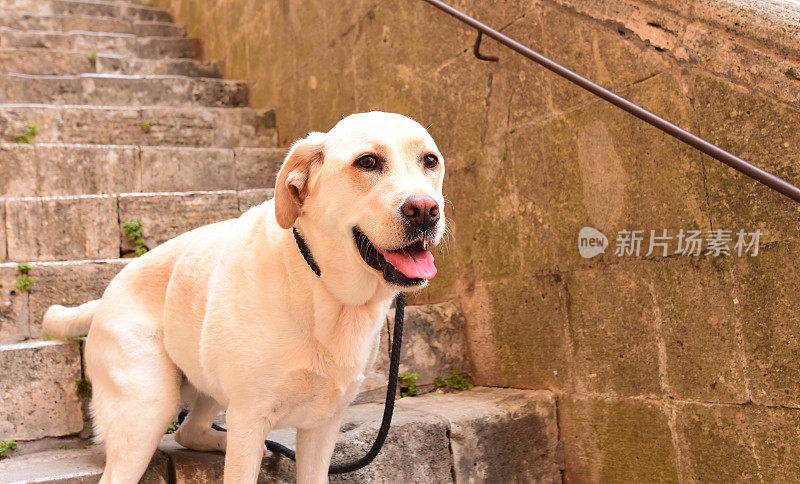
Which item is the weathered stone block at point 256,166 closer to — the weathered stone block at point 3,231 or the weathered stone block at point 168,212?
the weathered stone block at point 168,212

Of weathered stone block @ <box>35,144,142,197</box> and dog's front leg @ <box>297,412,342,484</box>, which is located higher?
weathered stone block @ <box>35,144,142,197</box>

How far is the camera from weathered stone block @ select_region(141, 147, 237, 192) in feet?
15.1

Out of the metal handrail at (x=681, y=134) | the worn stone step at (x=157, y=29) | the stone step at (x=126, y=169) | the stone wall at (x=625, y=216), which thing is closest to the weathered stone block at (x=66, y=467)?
Answer: the stone step at (x=126, y=169)

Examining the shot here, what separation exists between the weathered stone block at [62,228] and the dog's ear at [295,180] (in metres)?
2.27

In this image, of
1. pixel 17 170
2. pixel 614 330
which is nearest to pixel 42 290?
pixel 17 170

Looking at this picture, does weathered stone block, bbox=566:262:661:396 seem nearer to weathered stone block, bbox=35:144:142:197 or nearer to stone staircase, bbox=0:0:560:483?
stone staircase, bbox=0:0:560:483

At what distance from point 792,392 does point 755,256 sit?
47 cm

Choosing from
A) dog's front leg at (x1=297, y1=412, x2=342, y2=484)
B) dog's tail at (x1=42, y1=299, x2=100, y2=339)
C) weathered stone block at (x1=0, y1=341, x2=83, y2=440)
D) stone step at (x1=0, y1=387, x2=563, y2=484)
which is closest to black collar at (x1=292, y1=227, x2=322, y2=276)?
dog's front leg at (x1=297, y1=412, x2=342, y2=484)

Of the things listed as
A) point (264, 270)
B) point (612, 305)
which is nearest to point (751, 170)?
point (612, 305)

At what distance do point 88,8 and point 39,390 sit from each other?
7.04 metres

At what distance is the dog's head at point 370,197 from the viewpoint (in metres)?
1.77

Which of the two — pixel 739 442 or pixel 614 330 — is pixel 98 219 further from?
pixel 739 442

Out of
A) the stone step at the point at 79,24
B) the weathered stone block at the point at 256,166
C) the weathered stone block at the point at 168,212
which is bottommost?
the weathered stone block at the point at 168,212

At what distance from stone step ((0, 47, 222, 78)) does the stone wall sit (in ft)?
10.8
